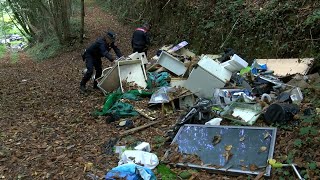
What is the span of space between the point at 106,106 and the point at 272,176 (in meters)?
4.30

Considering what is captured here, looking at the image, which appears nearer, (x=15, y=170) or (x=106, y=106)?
(x=15, y=170)

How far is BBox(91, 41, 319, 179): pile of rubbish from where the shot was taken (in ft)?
16.8

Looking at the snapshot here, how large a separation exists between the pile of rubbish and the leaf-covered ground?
0.25 meters

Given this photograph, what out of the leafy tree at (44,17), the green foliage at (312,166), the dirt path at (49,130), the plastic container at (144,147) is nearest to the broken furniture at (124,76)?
the dirt path at (49,130)

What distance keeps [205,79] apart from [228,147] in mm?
2657

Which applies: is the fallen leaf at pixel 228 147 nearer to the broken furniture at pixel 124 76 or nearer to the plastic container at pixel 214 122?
the plastic container at pixel 214 122

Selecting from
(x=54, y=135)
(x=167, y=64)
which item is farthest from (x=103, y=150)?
(x=167, y=64)

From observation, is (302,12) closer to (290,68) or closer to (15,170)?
(290,68)

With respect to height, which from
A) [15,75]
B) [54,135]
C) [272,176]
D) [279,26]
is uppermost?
[279,26]

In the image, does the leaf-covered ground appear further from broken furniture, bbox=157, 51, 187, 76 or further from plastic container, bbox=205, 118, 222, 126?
broken furniture, bbox=157, 51, 187, 76

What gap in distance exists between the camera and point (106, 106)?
7684 millimetres

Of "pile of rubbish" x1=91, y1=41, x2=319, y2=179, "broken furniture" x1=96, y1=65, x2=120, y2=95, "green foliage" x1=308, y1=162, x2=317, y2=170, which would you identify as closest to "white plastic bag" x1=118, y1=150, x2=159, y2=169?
"pile of rubbish" x1=91, y1=41, x2=319, y2=179

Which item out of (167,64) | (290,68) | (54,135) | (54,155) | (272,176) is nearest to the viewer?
(272,176)

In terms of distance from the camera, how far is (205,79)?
764cm
